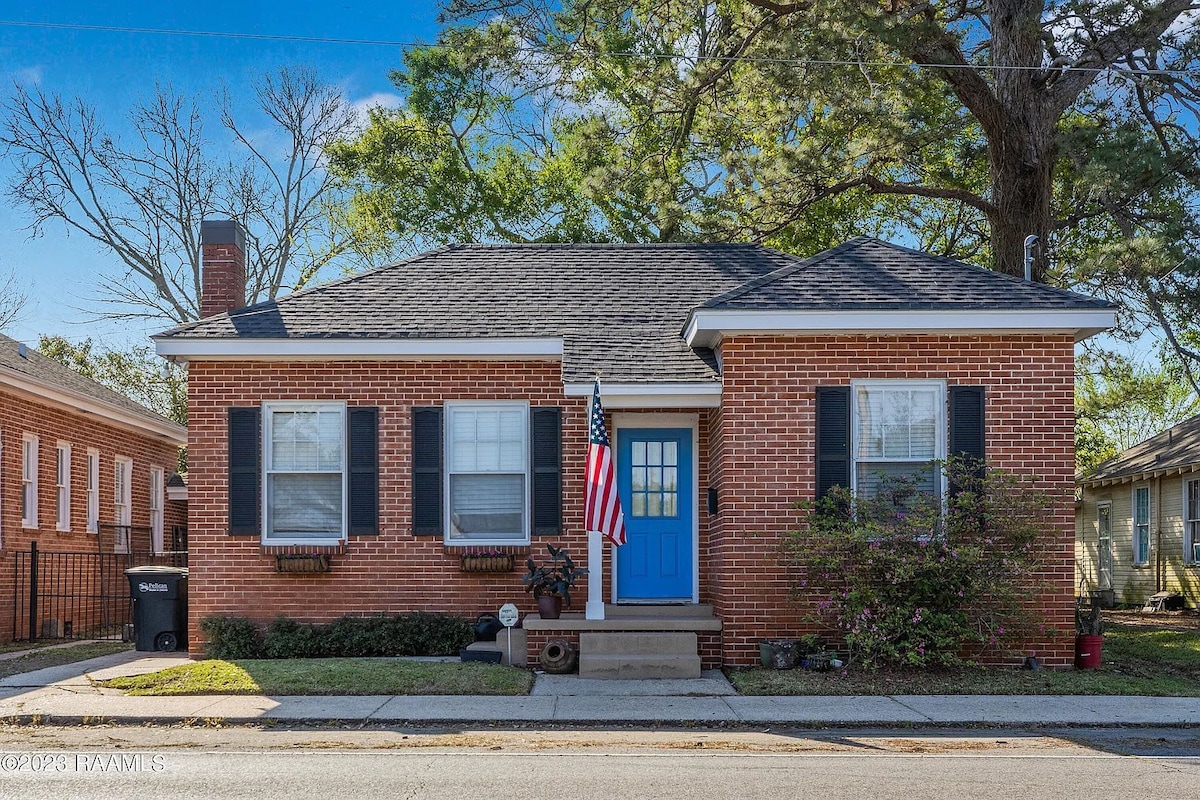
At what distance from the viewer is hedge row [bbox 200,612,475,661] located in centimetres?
1429

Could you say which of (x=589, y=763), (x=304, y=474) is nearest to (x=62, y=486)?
(x=304, y=474)

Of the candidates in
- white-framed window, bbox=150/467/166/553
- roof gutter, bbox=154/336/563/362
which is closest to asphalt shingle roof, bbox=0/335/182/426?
white-framed window, bbox=150/467/166/553

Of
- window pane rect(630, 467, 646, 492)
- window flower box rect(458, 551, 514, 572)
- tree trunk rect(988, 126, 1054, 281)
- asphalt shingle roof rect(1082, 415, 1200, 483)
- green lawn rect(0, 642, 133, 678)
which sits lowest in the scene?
green lawn rect(0, 642, 133, 678)

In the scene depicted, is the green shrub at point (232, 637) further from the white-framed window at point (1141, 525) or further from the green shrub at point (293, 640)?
the white-framed window at point (1141, 525)

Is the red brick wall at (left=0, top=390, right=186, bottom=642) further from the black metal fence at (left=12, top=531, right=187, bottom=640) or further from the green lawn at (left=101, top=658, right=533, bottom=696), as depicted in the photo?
the green lawn at (left=101, top=658, right=533, bottom=696)

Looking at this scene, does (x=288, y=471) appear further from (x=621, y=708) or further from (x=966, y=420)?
(x=966, y=420)

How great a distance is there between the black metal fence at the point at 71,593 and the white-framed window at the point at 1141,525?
→ 1996cm

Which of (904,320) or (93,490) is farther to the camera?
(93,490)

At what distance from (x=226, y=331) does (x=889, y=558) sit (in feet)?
27.0

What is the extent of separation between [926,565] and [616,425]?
4.40m

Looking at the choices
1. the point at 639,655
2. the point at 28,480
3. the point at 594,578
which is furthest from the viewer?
the point at 28,480

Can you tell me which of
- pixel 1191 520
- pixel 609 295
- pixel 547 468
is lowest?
pixel 1191 520

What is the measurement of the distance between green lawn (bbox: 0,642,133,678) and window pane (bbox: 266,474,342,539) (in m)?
3.04

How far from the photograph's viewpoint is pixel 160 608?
15.5 metres
